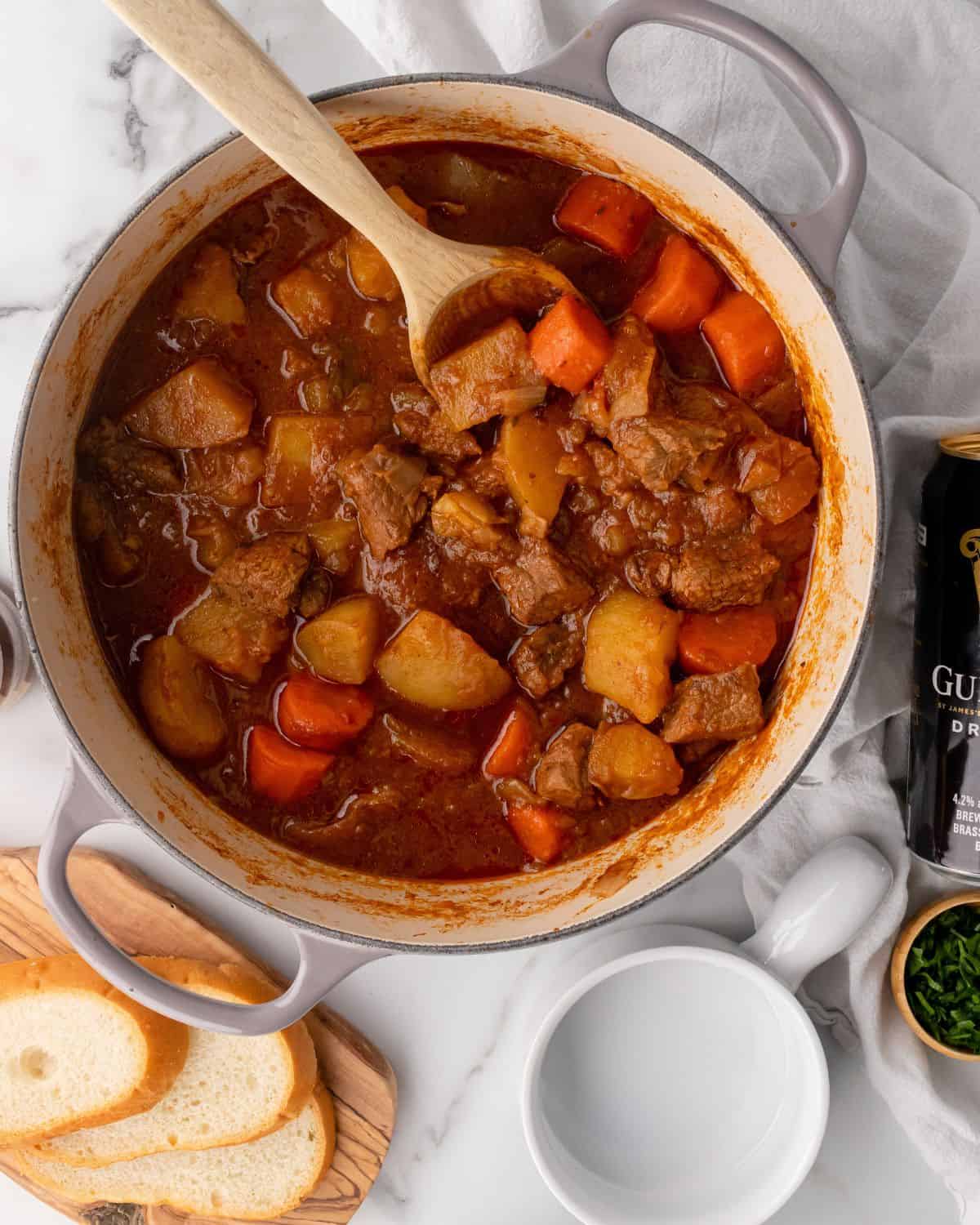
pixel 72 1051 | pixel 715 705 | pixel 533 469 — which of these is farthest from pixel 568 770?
pixel 72 1051

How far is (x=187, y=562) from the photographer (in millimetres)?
2783

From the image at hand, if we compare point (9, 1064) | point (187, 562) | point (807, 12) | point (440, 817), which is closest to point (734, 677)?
point (440, 817)

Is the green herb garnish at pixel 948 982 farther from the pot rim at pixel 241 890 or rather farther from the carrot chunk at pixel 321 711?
the carrot chunk at pixel 321 711

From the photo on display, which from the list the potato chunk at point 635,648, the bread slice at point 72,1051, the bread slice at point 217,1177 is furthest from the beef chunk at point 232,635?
the bread slice at point 217,1177

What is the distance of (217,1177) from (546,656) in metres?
1.84

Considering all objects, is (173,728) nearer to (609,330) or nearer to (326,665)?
(326,665)

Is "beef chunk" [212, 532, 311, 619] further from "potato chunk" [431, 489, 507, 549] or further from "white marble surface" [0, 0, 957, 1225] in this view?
"white marble surface" [0, 0, 957, 1225]

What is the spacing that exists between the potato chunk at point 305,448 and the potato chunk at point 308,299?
0.68 ft

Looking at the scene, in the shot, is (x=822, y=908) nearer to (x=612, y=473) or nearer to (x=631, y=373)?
(x=612, y=473)

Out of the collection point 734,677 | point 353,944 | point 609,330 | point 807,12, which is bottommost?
point 734,677

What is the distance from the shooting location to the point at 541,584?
2672 millimetres

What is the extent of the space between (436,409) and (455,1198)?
2.22m

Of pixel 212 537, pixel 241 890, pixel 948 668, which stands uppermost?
pixel 212 537

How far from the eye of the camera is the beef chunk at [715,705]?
108 inches
